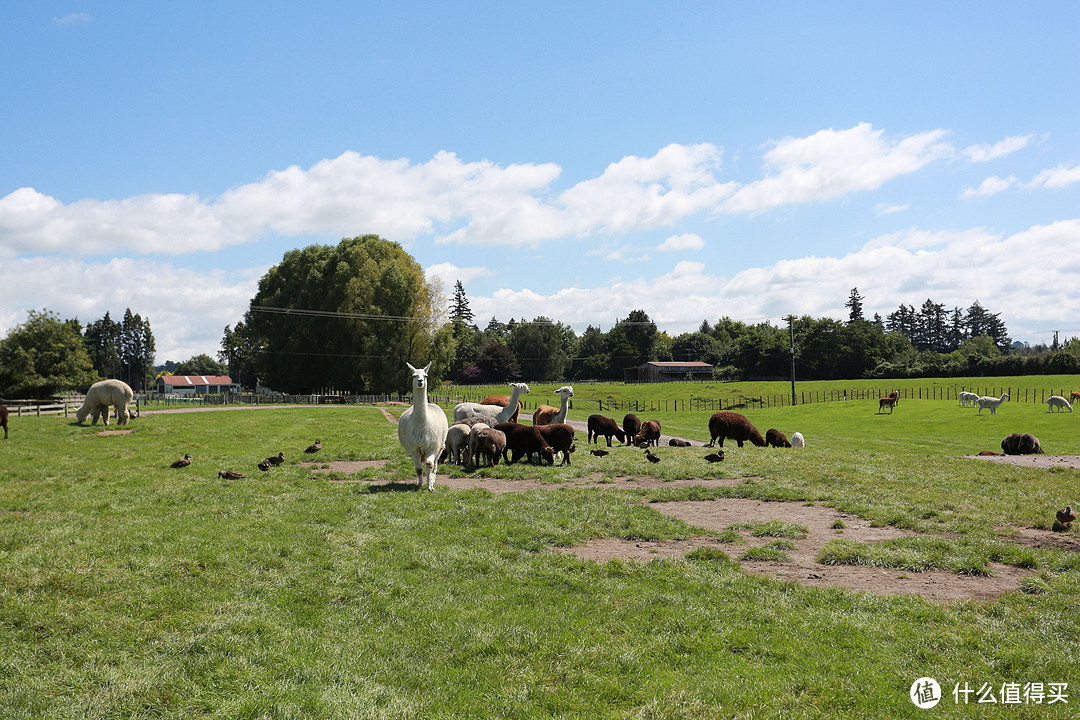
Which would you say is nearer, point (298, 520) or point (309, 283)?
point (298, 520)

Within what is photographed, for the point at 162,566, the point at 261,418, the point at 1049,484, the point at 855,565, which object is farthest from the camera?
the point at 261,418

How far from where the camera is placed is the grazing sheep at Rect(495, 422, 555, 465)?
19094mm

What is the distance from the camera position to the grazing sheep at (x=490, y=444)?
17.9 m

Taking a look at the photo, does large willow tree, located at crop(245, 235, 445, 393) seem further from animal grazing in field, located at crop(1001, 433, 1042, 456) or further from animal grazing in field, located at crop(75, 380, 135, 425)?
animal grazing in field, located at crop(1001, 433, 1042, 456)

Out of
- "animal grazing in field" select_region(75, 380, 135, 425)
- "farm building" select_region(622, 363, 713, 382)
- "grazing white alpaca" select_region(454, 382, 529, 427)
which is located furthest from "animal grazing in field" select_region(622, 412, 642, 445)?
"farm building" select_region(622, 363, 713, 382)

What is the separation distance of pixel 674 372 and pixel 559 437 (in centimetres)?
10049

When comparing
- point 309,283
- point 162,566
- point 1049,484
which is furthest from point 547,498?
point 309,283

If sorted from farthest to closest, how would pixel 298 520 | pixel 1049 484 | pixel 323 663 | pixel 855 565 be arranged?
pixel 1049 484 → pixel 298 520 → pixel 855 565 → pixel 323 663

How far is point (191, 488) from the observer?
43.8 feet

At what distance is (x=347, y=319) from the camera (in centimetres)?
6309

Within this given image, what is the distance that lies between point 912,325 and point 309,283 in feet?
592

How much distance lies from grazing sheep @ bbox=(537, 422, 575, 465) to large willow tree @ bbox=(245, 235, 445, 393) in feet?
145

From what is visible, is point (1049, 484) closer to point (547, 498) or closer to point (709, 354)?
point (547, 498)

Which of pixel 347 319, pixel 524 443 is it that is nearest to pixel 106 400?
pixel 524 443
